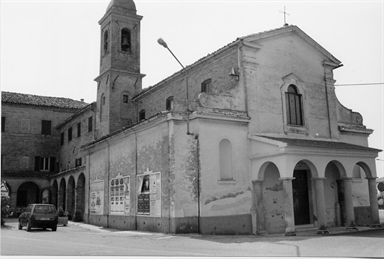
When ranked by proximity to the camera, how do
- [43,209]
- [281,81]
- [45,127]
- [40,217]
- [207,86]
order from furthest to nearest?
1. [45,127]
2. [43,209]
3. [207,86]
4. [40,217]
5. [281,81]

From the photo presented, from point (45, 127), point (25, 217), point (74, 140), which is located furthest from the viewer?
point (45, 127)

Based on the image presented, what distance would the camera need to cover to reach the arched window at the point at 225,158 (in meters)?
17.7

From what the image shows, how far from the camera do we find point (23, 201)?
39062 mm

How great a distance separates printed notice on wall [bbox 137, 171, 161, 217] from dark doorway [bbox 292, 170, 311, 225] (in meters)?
6.62

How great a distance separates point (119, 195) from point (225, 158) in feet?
22.7

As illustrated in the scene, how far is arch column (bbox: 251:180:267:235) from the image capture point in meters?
17.5

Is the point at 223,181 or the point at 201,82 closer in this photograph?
the point at 223,181

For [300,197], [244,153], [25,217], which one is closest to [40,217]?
[25,217]

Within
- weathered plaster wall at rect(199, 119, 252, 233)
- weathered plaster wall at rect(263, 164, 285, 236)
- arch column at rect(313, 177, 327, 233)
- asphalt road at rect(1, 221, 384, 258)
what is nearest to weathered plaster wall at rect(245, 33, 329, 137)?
weathered plaster wall at rect(199, 119, 252, 233)

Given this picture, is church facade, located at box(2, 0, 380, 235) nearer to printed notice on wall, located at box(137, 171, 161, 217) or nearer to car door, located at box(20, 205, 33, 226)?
printed notice on wall, located at box(137, 171, 161, 217)

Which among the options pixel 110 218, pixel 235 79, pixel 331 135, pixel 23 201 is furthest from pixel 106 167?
pixel 23 201

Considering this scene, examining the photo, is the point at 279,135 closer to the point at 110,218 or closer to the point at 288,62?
the point at 288,62

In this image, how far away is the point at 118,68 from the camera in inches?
1107

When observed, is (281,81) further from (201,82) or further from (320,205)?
(320,205)
